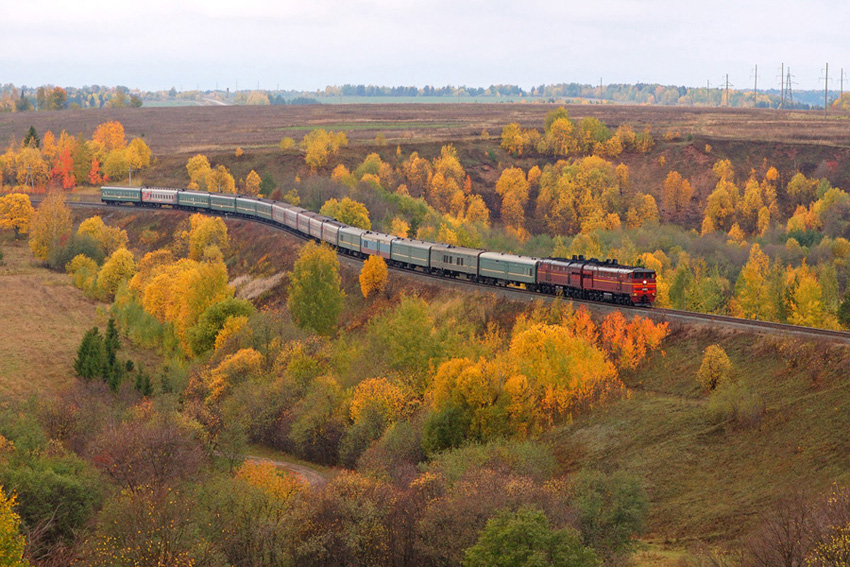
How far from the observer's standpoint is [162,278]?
296 feet

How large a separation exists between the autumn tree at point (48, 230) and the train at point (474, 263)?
19.3 m

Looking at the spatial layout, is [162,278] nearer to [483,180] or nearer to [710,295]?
[710,295]

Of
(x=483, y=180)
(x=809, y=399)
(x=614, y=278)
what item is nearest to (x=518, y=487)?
(x=809, y=399)

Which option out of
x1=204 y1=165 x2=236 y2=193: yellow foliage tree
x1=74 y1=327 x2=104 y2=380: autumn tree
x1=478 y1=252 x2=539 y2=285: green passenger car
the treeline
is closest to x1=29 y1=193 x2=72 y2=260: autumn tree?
x1=204 y1=165 x2=236 y2=193: yellow foliage tree

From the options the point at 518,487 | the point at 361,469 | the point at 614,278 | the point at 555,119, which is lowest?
the point at 361,469

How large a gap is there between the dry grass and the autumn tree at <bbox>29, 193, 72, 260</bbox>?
→ 185 cm

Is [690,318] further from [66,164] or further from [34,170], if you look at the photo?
[34,170]

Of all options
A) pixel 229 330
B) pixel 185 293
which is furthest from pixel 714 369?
pixel 185 293

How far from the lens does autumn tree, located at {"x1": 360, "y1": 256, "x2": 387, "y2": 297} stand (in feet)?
259

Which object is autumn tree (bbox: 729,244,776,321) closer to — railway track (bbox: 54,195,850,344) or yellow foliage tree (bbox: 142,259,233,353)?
railway track (bbox: 54,195,850,344)

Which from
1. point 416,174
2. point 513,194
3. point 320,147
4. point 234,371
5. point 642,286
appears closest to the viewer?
point 642,286

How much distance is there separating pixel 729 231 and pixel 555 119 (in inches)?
2107

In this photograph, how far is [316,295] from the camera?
75.3 m

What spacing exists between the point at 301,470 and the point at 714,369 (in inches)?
929
